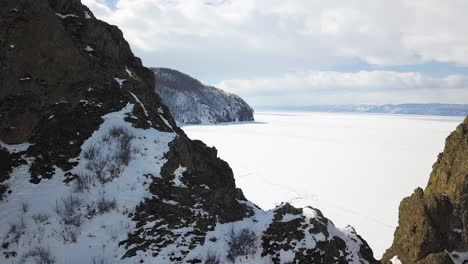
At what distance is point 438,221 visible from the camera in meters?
10.4

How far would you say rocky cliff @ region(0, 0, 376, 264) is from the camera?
8.73m

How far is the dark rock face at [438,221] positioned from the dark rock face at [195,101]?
116 metres

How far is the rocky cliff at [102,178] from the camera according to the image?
8727 millimetres

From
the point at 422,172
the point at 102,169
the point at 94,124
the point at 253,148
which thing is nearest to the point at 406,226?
the point at 102,169

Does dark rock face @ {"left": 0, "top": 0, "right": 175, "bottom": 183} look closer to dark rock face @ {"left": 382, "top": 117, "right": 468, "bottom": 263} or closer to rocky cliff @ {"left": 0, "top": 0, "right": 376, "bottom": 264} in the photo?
rocky cliff @ {"left": 0, "top": 0, "right": 376, "bottom": 264}

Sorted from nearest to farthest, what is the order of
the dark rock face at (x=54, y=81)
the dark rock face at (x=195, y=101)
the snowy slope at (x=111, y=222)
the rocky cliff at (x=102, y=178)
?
the snowy slope at (x=111, y=222)
the rocky cliff at (x=102, y=178)
the dark rock face at (x=54, y=81)
the dark rock face at (x=195, y=101)

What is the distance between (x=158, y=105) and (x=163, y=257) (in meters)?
6.75

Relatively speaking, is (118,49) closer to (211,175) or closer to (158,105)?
(158,105)

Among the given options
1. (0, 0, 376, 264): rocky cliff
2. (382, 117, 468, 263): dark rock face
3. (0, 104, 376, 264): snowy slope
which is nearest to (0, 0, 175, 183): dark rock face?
(0, 0, 376, 264): rocky cliff

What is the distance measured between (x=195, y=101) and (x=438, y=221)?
132 m

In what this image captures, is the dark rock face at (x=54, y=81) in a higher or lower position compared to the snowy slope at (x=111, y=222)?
higher

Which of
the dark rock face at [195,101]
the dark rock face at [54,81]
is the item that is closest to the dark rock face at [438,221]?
the dark rock face at [54,81]

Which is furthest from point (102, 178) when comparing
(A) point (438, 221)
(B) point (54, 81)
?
(A) point (438, 221)

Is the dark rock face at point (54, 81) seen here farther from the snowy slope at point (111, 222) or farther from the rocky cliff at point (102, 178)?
the snowy slope at point (111, 222)
